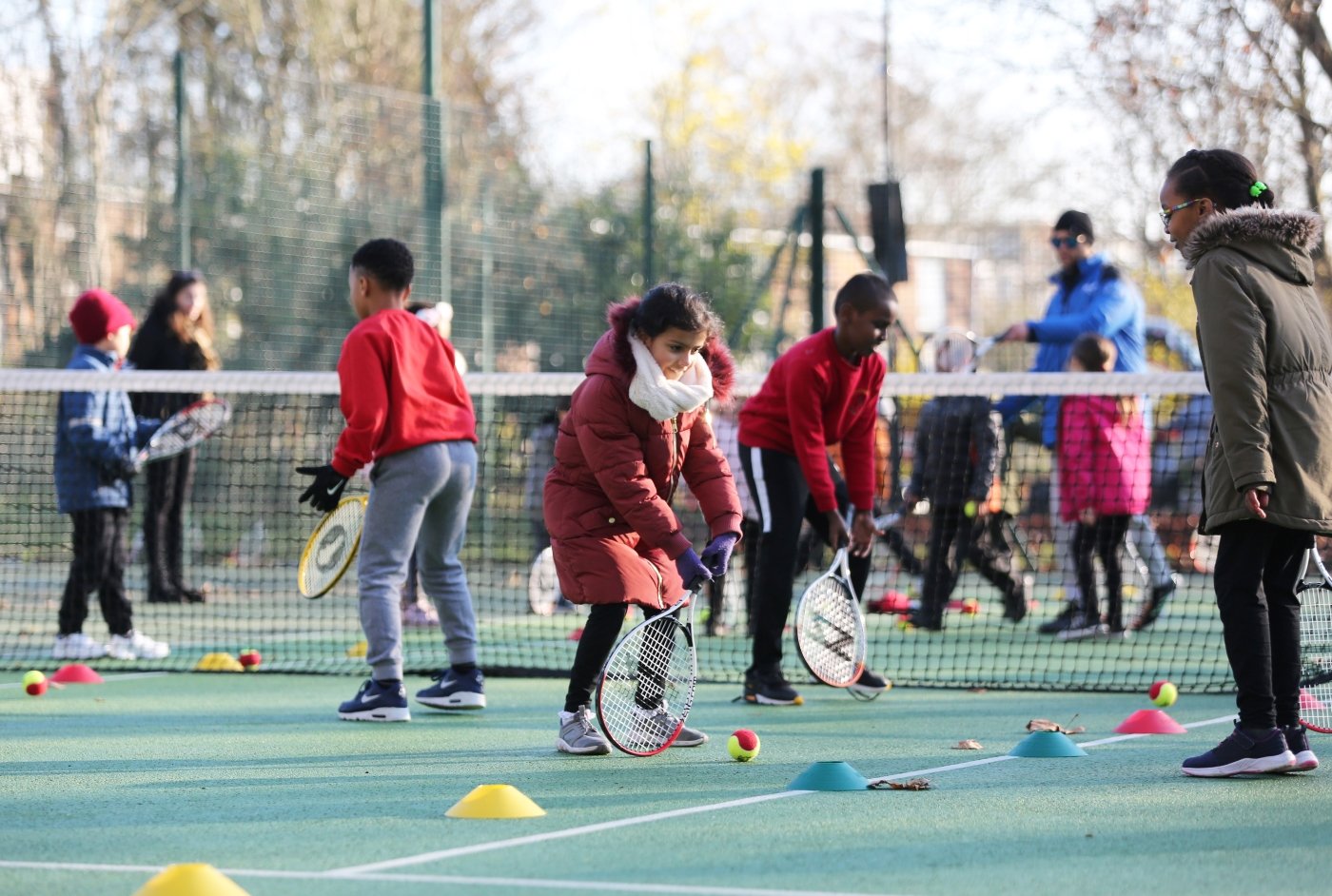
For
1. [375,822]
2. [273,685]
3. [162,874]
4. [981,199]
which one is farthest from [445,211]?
[981,199]

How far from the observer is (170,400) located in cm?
1115

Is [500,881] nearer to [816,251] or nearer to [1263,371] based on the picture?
[1263,371]

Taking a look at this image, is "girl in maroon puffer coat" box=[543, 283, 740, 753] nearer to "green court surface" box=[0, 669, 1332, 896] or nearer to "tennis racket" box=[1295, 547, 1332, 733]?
"green court surface" box=[0, 669, 1332, 896]

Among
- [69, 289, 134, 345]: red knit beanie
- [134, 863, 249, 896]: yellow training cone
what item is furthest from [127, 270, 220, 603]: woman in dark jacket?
[134, 863, 249, 896]: yellow training cone

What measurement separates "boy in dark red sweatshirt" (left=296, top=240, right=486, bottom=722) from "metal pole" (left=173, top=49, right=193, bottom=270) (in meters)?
7.42

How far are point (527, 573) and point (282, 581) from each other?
1.81 m

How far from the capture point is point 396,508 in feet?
23.5

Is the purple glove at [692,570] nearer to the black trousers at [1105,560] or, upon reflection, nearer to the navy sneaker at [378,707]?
the navy sneaker at [378,707]

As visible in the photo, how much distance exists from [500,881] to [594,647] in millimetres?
2190

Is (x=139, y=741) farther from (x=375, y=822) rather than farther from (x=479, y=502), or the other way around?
(x=479, y=502)

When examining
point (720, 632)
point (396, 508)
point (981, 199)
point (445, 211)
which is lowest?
point (720, 632)

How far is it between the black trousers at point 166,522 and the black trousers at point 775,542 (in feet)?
18.4

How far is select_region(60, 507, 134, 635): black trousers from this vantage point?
9.44 metres

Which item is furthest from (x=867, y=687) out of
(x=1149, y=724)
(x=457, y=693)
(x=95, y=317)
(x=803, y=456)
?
(x=95, y=317)
